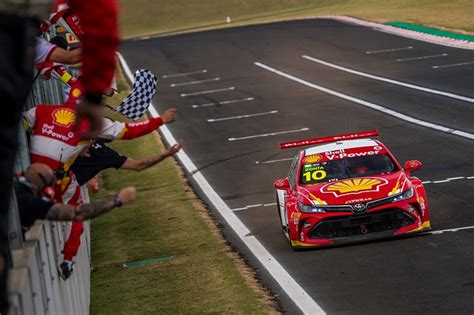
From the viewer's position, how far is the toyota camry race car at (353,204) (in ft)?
50.4

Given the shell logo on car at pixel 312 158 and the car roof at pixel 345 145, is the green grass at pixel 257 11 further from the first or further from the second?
the shell logo on car at pixel 312 158

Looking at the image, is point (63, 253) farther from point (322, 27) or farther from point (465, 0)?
point (465, 0)

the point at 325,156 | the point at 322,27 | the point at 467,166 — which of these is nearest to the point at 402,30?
the point at 322,27

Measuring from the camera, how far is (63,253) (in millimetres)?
10656

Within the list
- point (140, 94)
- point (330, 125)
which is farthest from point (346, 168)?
point (330, 125)

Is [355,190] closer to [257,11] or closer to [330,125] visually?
[330,125]

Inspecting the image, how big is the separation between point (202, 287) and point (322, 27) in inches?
1764

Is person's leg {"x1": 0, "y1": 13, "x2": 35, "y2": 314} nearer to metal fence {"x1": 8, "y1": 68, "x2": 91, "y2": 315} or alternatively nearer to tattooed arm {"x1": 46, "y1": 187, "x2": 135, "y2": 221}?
metal fence {"x1": 8, "y1": 68, "x2": 91, "y2": 315}

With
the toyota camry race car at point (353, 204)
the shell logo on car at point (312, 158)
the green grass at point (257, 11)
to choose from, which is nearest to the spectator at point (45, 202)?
the toyota camry race car at point (353, 204)

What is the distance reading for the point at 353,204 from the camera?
15.4 metres

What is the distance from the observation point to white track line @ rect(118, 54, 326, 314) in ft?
40.7

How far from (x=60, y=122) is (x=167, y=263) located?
18.6 feet

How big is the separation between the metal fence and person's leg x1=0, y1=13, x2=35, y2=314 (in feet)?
5.57

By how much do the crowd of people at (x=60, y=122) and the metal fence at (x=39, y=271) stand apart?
16 centimetres
